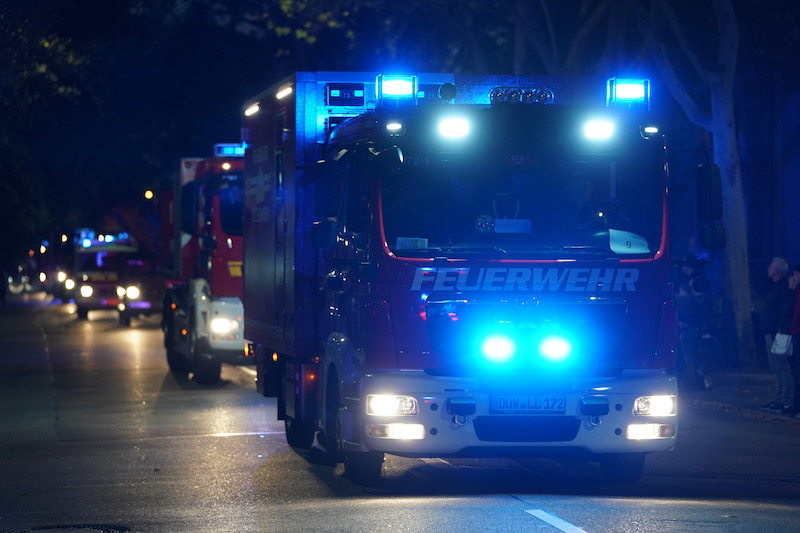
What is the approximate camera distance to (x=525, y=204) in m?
10.5

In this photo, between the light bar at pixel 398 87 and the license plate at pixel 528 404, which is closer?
the license plate at pixel 528 404

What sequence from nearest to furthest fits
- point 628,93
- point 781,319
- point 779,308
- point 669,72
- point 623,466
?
point 628,93 → point 623,466 → point 781,319 → point 779,308 → point 669,72

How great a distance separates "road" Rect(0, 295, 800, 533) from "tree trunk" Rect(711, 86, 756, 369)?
14.6 ft

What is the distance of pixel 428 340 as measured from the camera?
1028cm

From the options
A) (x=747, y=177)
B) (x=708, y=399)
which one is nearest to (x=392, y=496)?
(x=708, y=399)

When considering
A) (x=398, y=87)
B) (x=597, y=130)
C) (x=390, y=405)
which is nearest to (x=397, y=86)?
(x=398, y=87)

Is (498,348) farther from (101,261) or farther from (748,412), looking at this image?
(101,261)

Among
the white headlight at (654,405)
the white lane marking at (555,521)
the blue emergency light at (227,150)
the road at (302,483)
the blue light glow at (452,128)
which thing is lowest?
the road at (302,483)

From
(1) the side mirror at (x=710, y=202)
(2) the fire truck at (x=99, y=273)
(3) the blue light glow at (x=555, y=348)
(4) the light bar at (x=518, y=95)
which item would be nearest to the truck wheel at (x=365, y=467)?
(3) the blue light glow at (x=555, y=348)

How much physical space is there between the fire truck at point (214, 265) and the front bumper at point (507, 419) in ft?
29.2

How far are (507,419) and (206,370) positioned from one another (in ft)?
37.3

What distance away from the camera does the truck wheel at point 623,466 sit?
11.3 metres

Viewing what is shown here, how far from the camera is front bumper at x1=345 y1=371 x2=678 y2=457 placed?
33.8 feet

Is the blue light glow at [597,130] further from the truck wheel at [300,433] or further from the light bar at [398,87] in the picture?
the truck wheel at [300,433]
